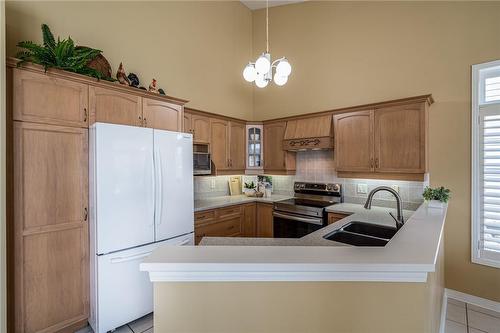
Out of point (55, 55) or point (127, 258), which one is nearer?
point (55, 55)

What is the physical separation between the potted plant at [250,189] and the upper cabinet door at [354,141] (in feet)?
5.02

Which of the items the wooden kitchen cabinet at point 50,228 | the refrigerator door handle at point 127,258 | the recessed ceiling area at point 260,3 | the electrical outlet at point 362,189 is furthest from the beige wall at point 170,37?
the electrical outlet at point 362,189

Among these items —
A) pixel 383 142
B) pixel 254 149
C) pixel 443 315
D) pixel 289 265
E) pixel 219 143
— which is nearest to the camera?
pixel 289 265

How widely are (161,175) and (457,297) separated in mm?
3522

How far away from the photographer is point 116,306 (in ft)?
7.02

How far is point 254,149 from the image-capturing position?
13.6 ft

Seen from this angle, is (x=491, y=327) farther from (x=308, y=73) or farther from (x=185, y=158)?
(x=308, y=73)

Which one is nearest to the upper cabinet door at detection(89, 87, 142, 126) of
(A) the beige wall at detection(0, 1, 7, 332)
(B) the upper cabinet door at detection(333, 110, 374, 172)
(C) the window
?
(A) the beige wall at detection(0, 1, 7, 332)

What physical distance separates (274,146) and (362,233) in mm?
2098

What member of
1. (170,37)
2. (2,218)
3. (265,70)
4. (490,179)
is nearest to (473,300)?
(490,179)

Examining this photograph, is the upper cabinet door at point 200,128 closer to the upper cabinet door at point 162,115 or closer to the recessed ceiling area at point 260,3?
the upper cabinet door at point 162,115

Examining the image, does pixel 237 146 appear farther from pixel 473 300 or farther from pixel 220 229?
pixel 473 300

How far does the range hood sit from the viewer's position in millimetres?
3355

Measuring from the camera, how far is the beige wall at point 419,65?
263cm
